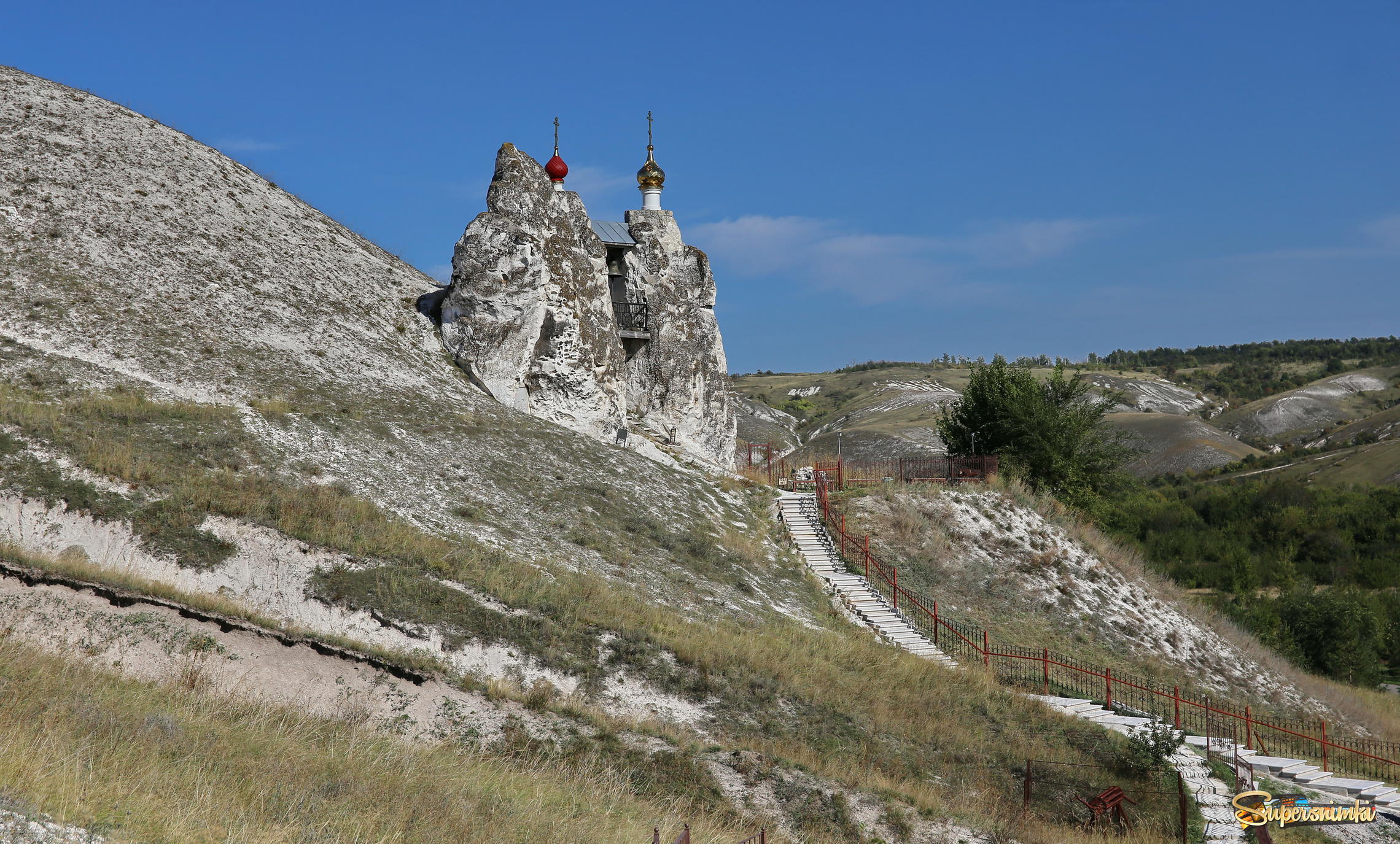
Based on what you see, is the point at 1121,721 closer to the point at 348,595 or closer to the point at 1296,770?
the point at 1296,770

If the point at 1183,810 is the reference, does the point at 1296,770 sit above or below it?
below

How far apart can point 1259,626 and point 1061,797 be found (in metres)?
34.6

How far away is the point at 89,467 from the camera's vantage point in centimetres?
1911

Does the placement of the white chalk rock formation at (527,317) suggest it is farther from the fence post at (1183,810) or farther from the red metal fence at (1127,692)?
the fence post at (1183,810)

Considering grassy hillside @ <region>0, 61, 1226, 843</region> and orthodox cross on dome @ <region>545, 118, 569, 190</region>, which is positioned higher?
orthodox cross on dome @ <region>545, 118, 569, 190</region>

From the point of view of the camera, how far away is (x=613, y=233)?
36.9 metres

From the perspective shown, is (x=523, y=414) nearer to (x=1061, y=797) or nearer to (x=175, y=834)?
(x=1061, y=797)

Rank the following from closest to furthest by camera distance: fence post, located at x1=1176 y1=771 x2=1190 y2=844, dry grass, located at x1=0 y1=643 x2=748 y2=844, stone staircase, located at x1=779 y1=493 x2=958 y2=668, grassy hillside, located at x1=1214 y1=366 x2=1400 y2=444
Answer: dry grass, located at x1=0 y1=643 x2=748 y2=844
fence post, located at x1=1176 y1=771 x2=1190 y2=844
stone staircase, located at x1=779 y1=493 x2=958 y2=668
grassy hillside, located at x1=1214 y1=366 x2=1400 y2=444

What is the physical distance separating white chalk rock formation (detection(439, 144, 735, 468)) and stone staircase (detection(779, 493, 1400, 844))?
644 cm

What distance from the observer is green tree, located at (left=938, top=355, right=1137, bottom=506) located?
40.8 m

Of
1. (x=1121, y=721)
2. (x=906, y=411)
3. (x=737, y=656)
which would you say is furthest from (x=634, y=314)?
(x=906, y=411)

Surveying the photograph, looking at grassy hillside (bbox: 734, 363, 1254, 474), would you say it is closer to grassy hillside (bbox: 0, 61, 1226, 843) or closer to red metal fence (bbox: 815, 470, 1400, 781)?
red metal fence (bbox: 815, 470, 1400, 781)

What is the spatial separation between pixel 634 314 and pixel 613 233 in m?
3.10

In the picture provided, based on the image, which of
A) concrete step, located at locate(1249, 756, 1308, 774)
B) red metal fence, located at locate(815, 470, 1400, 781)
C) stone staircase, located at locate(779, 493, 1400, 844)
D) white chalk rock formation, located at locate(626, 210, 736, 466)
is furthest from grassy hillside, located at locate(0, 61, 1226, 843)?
white chalk rock formation, located at locate(626, 210, 736, 466)
